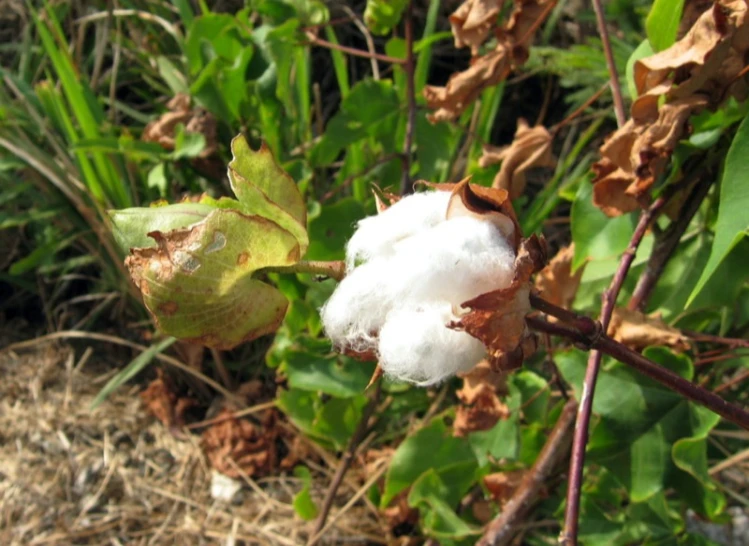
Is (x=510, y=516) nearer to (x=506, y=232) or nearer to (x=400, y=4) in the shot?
(x=506, y=232)

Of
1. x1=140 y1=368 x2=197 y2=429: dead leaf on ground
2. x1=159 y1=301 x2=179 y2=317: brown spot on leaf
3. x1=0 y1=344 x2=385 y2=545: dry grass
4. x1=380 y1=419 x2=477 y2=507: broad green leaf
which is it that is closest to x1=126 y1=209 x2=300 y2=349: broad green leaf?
x1=159 y1=301 x2=179 y2=317: brown spot on leaf

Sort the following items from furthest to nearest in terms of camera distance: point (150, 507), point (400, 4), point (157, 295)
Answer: point (150, 507) → point (400, 4) → point (157, 295)

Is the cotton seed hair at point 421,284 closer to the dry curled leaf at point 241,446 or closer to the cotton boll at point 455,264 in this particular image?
the cotton boll at point 455,264

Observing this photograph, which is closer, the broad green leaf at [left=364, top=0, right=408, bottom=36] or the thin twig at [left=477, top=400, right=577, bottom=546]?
the thin twig at [left=477, top=400, right=577, bottom=546]

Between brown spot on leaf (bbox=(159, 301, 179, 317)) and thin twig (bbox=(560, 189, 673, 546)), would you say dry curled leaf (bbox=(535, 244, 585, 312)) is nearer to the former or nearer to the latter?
thin twig (bbox=(560, 189, 673, 546))

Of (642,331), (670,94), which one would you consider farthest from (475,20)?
(642,331)

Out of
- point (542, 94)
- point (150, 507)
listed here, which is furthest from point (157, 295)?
point (542, 94)
